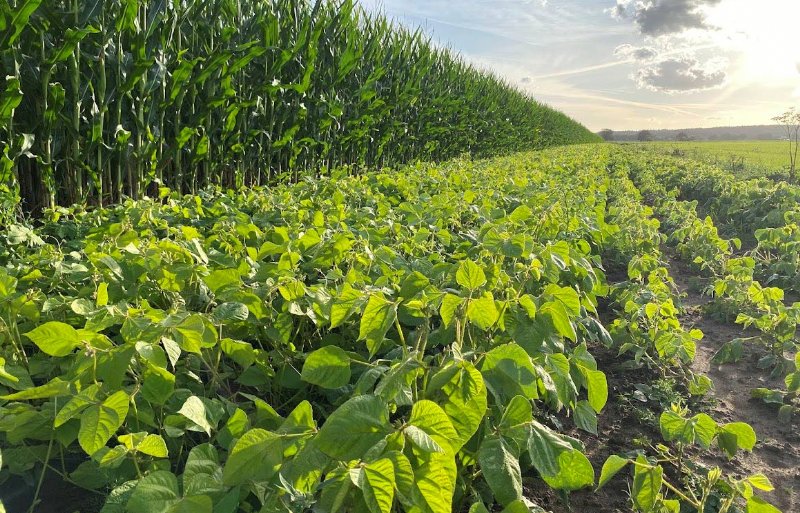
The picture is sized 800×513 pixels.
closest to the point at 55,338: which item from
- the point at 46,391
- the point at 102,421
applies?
the point at 46,391

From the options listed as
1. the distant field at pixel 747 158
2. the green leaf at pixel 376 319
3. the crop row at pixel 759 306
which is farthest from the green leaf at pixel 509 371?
the distant field at pixel 747 158

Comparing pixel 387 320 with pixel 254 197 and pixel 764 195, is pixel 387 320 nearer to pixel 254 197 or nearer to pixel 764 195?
pixel 254 197

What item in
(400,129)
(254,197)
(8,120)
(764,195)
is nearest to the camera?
(8,120)

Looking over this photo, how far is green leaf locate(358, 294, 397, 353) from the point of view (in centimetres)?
125

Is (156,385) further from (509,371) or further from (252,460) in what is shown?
(509,371)

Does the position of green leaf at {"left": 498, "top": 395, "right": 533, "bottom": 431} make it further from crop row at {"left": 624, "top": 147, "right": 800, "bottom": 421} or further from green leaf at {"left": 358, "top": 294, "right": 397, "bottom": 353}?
crop row at {"left": 624, "top": 147, "right": 800, "bottom": 421}

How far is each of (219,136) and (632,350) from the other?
5.29 m

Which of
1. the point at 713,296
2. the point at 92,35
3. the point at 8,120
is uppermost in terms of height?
the point at 92,35

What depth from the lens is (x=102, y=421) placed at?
1057 millimetres

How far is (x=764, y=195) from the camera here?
23.9 ft

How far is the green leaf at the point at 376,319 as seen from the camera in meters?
1.25

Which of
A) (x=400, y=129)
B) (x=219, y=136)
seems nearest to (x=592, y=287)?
(x=219, y=136)

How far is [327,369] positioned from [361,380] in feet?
0.32

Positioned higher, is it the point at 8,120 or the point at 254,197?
the point at 8,120
